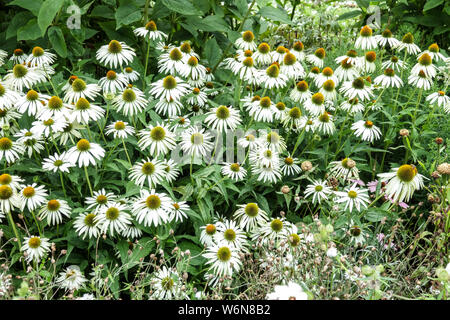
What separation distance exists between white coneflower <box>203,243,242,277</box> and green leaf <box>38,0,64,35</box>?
5.09ft

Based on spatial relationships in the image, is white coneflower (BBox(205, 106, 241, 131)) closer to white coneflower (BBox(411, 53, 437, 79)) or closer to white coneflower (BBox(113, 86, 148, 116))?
white coneflower (BBox(113, 86, 148, 116))

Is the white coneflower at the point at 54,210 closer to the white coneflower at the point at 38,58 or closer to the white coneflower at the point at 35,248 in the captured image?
the white coneflower at the point at 35,248

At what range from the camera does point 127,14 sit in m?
3.01

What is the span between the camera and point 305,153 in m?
2.88

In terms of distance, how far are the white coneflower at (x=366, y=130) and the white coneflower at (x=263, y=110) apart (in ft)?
1.56

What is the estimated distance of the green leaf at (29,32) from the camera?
2916 mm

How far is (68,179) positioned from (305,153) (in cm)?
136

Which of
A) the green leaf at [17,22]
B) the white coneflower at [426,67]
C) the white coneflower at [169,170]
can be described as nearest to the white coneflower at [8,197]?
the white coneflower at [169,170]

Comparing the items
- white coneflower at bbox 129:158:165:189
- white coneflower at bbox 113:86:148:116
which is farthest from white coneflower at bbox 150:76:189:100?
white coneflower at bbox 129:158:165:189

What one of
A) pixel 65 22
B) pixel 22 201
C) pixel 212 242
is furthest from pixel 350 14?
pixel 22 201

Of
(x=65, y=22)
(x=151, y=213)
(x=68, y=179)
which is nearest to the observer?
(x=151, y=213)

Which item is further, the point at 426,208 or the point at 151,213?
the point at 426,208

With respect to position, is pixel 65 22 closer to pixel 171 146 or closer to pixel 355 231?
pixel 171 146

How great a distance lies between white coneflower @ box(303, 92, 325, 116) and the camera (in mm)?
2679
